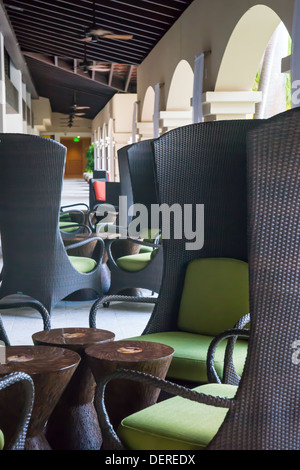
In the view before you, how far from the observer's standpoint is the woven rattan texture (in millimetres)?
1477

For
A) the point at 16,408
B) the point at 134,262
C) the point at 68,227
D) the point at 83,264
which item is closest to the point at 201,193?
the point at 16,408

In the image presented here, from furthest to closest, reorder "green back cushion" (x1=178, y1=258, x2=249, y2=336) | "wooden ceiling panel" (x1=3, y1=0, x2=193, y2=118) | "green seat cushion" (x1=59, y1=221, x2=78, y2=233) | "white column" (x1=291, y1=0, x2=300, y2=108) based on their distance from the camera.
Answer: "wooden ceiling panel" (x1=3, y1=0, x2=193, y2=118) < "green seat cushion" (x1=59, y1=221, x2=78, y2=233) < "white column" (x1=291, y1=0, x2=300, y2=108) < "green back cushion" (x1=178, y1=258, x2=249, y2=336)

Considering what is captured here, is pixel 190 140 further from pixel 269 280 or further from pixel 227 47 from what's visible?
pixel 227 47

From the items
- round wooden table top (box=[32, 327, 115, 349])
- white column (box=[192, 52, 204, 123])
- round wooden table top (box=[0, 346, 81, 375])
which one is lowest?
round wooden table top (box=[32, 327, 115, 349])

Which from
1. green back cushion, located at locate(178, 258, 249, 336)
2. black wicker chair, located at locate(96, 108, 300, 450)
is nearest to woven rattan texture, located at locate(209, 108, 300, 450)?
black wicker chair, located at locate(96, 108, 300, 450)

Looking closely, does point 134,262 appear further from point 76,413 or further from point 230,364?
point 230,364

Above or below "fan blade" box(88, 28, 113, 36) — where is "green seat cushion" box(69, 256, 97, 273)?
below

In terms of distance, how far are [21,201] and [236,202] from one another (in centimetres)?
183

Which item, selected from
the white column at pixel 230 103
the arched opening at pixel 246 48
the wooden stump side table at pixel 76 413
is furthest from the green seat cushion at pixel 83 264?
the white column at pixel 230 103

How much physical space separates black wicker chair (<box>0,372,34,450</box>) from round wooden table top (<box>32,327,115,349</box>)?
0.49 meters

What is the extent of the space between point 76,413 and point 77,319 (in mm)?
2272

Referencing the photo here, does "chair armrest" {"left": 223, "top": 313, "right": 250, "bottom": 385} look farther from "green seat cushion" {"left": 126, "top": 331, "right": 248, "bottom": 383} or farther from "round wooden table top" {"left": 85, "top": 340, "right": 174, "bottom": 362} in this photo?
"round wooden table top" {"left": 85, "top": 340, "right": 174, "bottom": 362}

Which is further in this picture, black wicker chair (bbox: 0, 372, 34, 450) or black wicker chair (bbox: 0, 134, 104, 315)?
black wicker chair (bbox: 0, 134, 104, 315)

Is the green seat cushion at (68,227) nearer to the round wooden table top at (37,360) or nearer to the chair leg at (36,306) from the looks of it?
the chair leg at (36,306)
